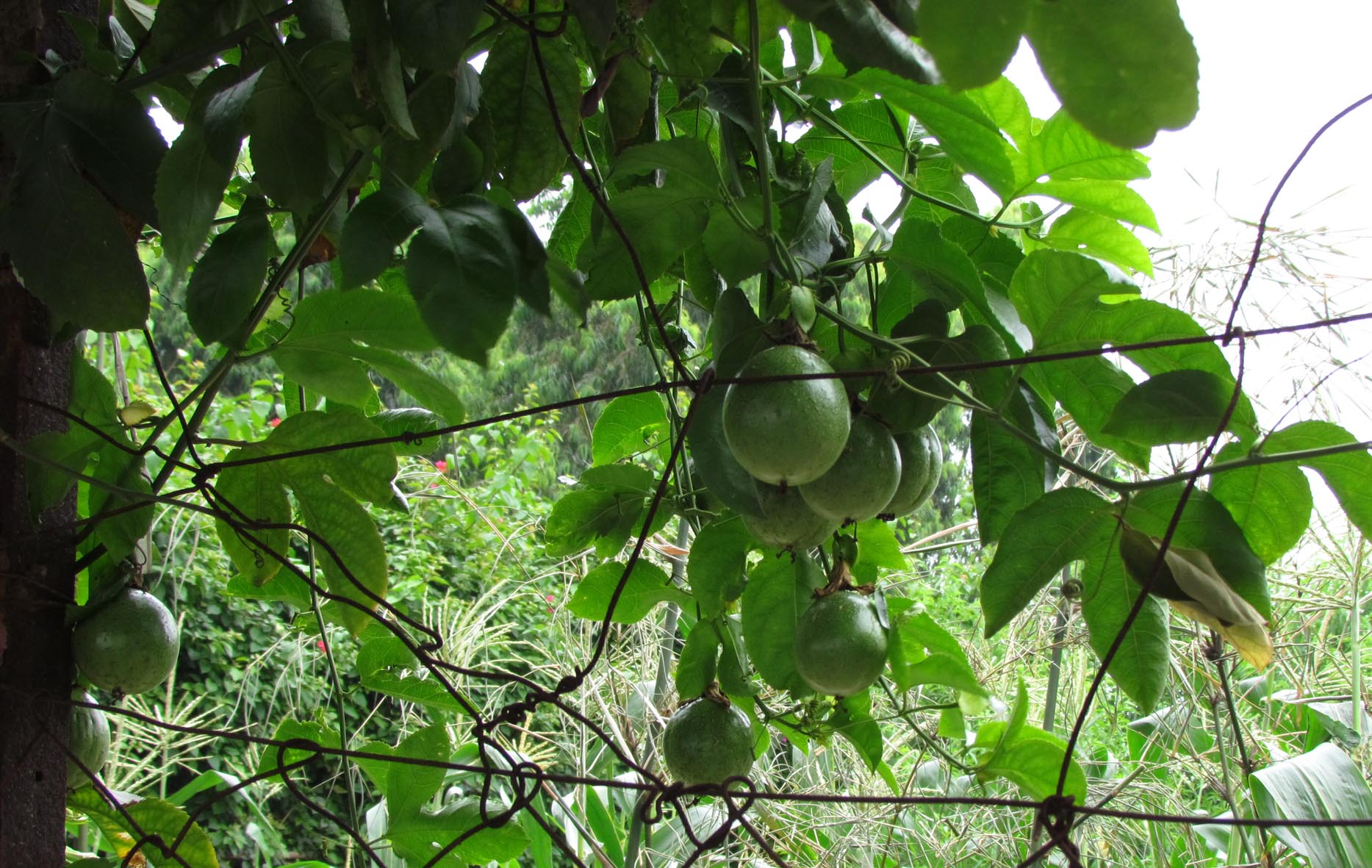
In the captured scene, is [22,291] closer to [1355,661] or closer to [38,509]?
[38,509]

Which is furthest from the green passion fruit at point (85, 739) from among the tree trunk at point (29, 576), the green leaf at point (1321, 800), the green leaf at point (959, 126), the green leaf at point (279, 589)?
the green leaf at point (1321, 800)

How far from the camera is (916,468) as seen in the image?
2.00ft

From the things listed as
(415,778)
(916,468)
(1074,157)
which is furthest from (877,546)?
(415,778)

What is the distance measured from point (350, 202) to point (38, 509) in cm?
31

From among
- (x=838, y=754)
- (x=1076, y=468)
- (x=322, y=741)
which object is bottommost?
(x=838, y=754)

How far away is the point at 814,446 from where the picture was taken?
0.50 metres

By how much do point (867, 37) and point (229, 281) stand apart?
40 cm

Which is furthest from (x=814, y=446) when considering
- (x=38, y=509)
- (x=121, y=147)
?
(x=38, y=509)

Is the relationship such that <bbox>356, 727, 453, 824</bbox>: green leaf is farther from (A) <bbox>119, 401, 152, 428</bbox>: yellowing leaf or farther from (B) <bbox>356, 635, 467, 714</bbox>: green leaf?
(A) <bbox>119, 401, 152, 428</bbox>: yellowing leaf

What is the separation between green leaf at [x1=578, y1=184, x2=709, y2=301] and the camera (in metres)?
0.61

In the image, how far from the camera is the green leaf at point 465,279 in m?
0.49

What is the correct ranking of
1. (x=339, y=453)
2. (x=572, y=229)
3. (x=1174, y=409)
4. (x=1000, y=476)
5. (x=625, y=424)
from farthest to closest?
(x=625, y=424) → (x=572, y=229) → (x=339, y=453) → (x=1000, y=476) → (x=1174, y=409)

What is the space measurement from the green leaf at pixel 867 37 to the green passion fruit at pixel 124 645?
24.2 inches

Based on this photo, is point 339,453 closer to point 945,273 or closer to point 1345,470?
point 945,273
